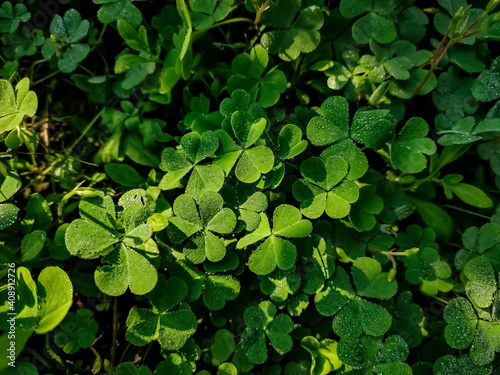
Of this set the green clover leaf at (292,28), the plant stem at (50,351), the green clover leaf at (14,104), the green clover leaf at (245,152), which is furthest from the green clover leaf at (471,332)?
the green clover leaf at (14,104)

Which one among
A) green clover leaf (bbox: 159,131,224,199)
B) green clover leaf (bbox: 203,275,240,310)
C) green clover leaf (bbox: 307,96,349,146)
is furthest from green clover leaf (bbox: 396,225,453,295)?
green clover leaf (bbox: 159,131,224,199)

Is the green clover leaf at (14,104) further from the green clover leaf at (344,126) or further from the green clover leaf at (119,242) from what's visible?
the green clover leaf at (344,126)

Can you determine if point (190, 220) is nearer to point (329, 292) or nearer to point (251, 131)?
point (251, 131)

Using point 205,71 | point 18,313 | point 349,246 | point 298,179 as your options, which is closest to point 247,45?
point 205,71

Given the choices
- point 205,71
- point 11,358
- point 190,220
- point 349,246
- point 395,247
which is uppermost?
point 205,71

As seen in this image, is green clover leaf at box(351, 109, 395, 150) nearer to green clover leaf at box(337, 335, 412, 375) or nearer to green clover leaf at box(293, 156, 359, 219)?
green clover leaf at box(293, 156, 359, 219)

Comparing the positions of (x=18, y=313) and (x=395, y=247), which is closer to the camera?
(x=18, y=313)
